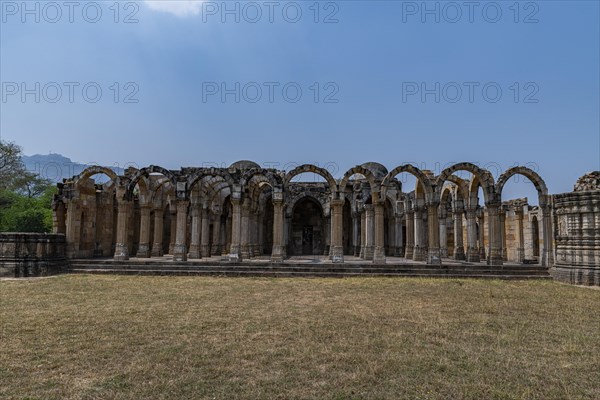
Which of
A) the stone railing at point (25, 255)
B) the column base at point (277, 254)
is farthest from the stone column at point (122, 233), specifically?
the column base at point (277, 254)

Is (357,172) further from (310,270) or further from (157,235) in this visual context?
(157,235)

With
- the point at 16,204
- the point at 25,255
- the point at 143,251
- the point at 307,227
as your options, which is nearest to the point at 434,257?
the point at 143,251

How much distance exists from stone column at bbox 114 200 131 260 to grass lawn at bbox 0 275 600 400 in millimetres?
7631

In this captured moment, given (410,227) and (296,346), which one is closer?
(296,346)

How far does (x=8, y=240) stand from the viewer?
595 inches

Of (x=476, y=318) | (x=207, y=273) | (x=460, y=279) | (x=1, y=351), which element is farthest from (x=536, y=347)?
Answer: (x=207, y=273)

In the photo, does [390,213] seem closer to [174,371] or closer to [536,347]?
[536,347]

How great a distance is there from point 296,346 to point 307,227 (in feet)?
88.6

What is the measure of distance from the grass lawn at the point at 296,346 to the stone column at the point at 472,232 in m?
9.14

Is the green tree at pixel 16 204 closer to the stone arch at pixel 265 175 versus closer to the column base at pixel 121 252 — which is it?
the column base at pixel 121 252

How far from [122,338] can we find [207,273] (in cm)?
1030

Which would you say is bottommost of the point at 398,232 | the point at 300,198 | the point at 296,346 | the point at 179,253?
the point at 296,346

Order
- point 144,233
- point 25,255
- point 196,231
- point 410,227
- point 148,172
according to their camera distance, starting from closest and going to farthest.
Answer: point 25,255 < point 148,172 < point 144,233 < point 196,231 < point 410,227

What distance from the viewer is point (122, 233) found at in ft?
60.9
